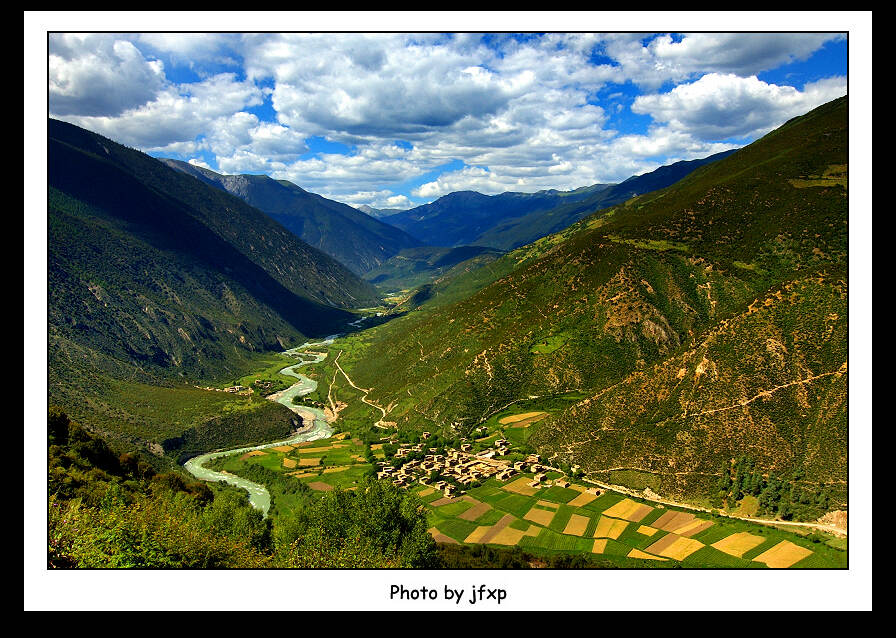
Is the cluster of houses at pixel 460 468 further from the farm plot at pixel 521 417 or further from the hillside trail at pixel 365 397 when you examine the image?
the hillside trail at pixel 365 397

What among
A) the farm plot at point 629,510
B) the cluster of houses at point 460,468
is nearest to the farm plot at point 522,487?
the cluster of houses at point 460,468

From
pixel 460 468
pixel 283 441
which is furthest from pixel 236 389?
pixel 460 468

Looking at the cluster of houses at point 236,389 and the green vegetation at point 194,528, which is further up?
the green vegetation at point 194,528

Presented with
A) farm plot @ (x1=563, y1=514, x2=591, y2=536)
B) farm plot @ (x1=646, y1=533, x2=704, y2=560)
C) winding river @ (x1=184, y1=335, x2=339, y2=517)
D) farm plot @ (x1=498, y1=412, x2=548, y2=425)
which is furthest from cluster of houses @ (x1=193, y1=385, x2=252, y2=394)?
farm plot @ (x1=646, y1=533, x2=704, y2=560)

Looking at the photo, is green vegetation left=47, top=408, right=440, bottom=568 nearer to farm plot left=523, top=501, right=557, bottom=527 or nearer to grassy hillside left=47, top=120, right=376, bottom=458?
farm plot left=523, top=501, right=557, bottom=527
